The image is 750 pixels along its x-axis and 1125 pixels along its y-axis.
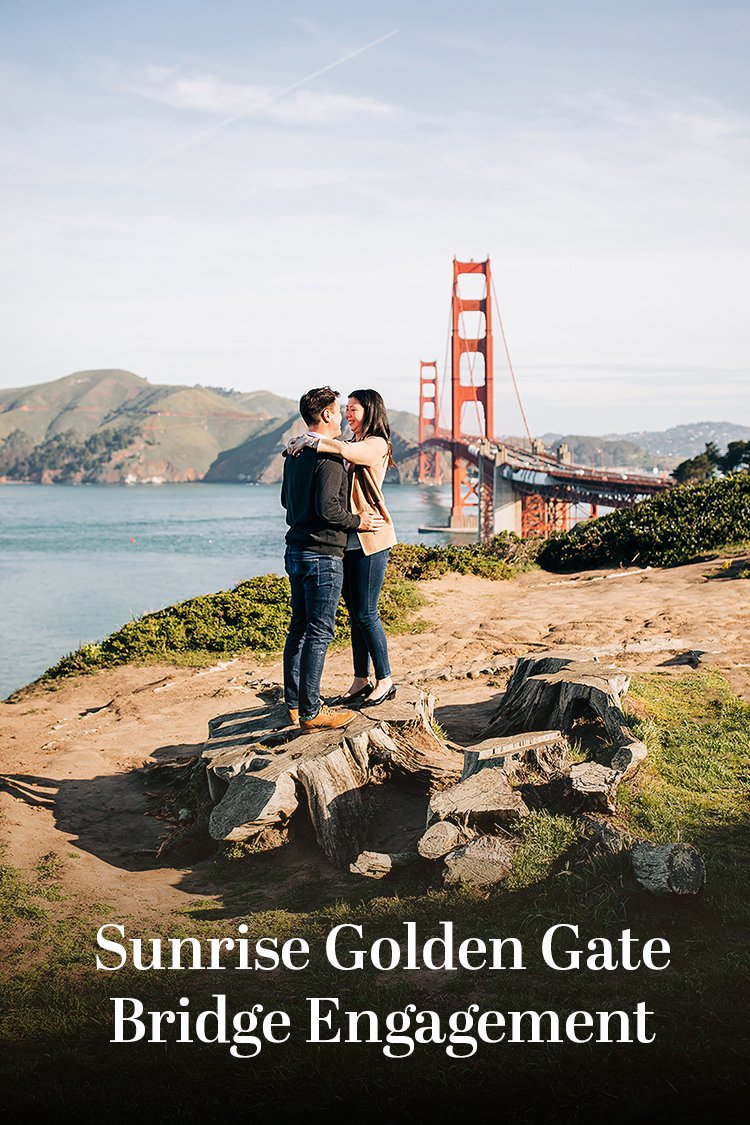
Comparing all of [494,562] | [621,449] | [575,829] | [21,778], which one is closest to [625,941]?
[575,829]

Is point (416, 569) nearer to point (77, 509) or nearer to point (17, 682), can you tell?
point (17, 682)

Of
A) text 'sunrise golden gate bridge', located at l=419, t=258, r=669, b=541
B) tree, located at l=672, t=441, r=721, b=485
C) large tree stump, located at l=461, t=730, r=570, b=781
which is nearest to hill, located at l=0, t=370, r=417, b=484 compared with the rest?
text 'sunrise golden gate bridge', located at l=419, t=258, r=669, b=541

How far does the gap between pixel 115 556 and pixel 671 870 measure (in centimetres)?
5089

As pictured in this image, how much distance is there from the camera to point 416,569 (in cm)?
1355

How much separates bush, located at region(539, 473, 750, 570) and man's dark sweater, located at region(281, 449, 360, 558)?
952 centimetres

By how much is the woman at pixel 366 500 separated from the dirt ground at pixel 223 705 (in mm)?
1217

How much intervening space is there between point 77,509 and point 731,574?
94.2 metres

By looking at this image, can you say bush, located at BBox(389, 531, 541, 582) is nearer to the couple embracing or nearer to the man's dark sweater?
the couple embracing

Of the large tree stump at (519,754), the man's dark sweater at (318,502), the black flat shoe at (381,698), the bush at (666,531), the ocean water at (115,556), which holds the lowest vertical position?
the ocean water at (115,556)

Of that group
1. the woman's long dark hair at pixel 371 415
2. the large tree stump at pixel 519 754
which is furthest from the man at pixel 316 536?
the large tree stump at pixel 519 754

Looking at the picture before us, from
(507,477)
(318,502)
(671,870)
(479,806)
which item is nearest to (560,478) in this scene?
(507,477)

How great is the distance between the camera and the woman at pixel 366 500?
5.07 meters

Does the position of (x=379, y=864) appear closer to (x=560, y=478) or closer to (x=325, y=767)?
(x=325, y=767)

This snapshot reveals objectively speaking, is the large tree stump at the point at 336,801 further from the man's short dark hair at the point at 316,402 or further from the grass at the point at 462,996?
the man's short dark hair at the point at 316,402
